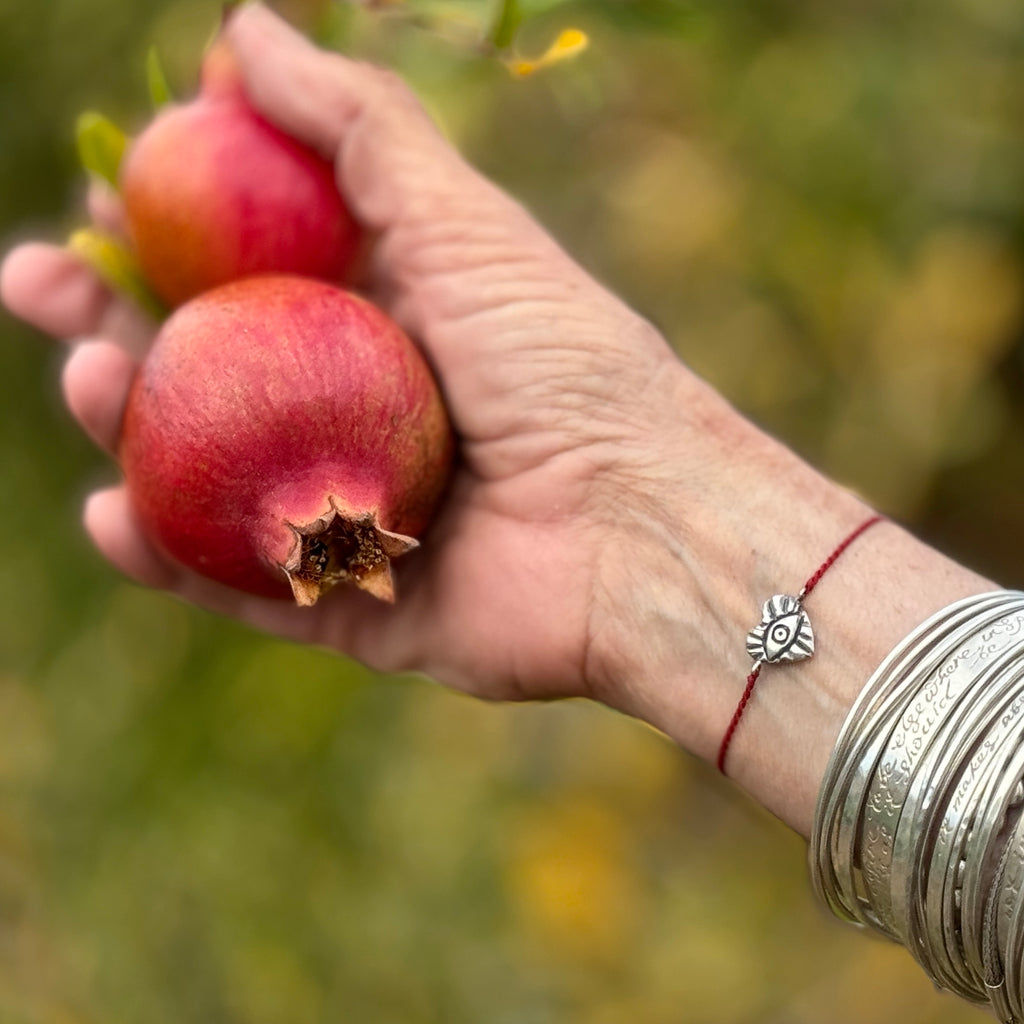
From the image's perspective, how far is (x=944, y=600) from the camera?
1.15 metres

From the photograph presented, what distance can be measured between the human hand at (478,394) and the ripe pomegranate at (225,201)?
44 mm

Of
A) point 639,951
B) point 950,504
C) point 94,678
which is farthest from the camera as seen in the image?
point 950,504

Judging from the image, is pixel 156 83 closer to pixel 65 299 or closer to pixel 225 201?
pixel 225 201

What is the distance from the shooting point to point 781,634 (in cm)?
115

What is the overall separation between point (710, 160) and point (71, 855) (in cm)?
211

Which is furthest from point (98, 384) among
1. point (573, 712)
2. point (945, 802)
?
point (573, 712)

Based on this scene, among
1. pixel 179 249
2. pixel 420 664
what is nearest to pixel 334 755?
pixel 420 664

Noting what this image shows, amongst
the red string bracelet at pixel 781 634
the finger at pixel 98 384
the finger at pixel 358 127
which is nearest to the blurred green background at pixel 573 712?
the finger at pixel 358 127

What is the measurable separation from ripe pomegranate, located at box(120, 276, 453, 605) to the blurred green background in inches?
37.9

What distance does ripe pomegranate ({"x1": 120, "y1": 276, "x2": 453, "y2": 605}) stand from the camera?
110 centimetres

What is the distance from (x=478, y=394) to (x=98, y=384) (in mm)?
502

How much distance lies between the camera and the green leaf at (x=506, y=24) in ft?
4.19

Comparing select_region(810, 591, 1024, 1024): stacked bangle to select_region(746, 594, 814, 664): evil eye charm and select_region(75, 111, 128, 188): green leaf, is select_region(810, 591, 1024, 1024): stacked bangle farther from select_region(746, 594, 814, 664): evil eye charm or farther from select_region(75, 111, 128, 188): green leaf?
select_region(75, 111, 128, 188): green leaf

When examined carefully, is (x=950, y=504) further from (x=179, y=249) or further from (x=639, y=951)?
(x=179, y=249)
